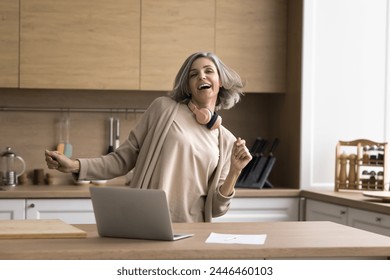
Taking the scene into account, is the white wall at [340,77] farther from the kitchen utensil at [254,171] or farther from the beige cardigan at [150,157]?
the beige cardigan at [150,157]

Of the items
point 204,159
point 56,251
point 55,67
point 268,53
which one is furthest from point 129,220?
point 268,53

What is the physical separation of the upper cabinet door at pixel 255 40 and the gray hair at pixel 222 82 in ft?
5.46

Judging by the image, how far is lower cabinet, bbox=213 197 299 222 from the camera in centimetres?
455

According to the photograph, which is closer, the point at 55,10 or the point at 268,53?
the point at 55,10

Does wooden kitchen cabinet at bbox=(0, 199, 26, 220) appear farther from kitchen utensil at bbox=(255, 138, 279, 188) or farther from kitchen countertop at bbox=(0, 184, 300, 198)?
kitchen utensil at bbox=(255, 138, 279, 188)

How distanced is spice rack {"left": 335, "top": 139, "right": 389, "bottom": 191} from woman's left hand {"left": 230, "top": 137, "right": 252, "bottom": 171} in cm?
191

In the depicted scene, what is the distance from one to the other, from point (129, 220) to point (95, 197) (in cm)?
14

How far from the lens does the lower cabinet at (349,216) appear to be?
3693 mm

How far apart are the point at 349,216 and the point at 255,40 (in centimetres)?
141

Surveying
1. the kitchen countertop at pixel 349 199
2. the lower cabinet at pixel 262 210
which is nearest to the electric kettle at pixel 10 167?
the lower cabinet at pixel 262 210

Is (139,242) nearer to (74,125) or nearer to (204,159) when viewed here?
(204,159)

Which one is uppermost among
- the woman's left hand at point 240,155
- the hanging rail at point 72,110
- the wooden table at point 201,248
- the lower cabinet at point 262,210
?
the hanging rail at point 72,110

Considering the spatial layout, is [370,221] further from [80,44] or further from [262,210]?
[80,44]

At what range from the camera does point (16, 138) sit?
4949 millimetres
